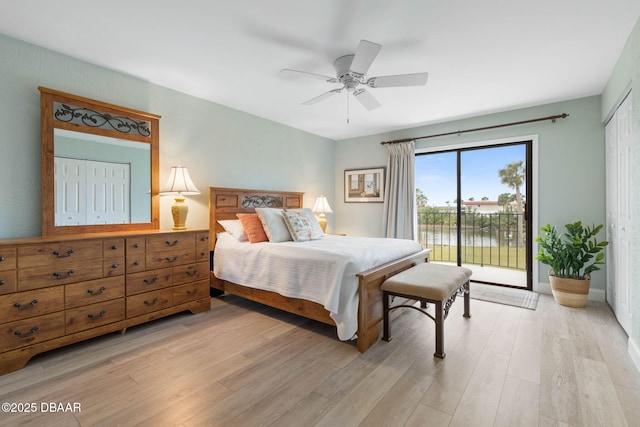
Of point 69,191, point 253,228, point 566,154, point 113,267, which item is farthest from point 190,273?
point 566,154

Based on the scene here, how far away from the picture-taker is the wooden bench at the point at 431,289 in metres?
2.17

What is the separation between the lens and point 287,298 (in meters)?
2.76

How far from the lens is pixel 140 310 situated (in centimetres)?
262

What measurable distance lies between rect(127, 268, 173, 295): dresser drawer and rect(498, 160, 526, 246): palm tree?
459cm

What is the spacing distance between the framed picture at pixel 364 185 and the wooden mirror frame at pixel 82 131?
11.1ft

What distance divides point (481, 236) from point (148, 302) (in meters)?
4.86

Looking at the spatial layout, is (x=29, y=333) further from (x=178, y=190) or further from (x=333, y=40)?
(x=333, y=40)

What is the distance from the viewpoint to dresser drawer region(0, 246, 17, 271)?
6.30ft

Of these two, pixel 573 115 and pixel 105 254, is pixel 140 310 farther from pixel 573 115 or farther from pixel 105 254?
pixel 573 115

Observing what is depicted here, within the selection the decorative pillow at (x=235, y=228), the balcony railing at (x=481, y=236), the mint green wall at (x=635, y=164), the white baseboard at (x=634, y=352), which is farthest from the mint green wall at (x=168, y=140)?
the white baseboard at (x=634, y=352)

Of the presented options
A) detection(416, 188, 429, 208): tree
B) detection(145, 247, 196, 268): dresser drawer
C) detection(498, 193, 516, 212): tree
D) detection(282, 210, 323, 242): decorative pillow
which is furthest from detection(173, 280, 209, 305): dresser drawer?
detection(498, 193, 516, 212): tree

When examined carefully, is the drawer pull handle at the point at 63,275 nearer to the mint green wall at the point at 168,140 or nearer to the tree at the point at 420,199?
the mint green wall at the point at 168,140

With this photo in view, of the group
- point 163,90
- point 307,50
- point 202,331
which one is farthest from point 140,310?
point 307,50

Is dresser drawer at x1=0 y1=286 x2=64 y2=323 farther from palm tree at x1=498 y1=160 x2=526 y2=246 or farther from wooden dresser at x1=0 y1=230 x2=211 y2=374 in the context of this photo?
palm tree at x1=498 y1=160 x2=526 y2=246
